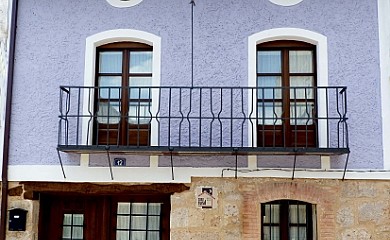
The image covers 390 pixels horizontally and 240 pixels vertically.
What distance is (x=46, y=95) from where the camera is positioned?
27.2 ft

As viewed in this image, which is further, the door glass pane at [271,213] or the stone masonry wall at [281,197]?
the door glass pane at [271,213]

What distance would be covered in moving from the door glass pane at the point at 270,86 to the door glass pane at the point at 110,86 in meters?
2.08

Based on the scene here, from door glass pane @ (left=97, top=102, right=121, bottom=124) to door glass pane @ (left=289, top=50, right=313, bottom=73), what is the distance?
105 inches

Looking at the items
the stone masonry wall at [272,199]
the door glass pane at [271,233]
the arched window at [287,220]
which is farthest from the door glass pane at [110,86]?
the door glass pane at [271,233]

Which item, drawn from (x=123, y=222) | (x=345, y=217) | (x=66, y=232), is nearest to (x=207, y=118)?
(x=123, y=222)

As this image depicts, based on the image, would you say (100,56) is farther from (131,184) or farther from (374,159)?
(374,159)

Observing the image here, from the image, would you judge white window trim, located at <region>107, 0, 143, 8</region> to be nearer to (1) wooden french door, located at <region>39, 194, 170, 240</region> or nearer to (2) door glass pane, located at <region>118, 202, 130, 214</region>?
(1) wooden french door, located at <region>39, 194, 170, 240</region>

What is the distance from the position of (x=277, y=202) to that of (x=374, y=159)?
59.0 inches

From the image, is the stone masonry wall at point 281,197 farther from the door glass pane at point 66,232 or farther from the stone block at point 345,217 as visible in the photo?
the door glass pane at point 66,232

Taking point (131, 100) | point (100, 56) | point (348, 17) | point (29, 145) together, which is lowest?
point (29, 145)

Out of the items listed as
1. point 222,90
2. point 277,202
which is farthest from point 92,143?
point 277,202

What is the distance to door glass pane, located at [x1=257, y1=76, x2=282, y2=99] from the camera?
827 cm

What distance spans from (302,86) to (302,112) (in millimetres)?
380

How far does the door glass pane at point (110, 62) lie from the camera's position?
850cm
